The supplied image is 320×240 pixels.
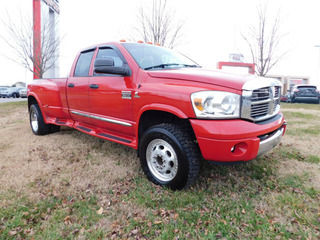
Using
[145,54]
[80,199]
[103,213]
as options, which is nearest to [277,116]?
[145,54]

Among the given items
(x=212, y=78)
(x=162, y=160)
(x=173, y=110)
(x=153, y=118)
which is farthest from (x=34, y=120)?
(x=212, y=78)

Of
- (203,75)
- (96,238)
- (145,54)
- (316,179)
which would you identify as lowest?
(96,238)

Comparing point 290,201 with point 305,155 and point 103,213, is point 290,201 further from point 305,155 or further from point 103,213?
point 103,213

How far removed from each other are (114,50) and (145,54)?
1.67 ft

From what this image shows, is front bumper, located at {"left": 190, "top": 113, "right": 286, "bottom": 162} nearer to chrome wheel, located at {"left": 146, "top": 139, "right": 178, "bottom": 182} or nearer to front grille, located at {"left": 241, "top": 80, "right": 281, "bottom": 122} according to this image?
front grille, located at {"left": 241, "top": 80, "right": 281, "bottom": 122}

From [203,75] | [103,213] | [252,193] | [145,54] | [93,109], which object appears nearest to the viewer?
[103,213]

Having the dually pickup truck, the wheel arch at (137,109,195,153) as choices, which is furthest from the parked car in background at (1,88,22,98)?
the wheel arch at (137,109,195,153)

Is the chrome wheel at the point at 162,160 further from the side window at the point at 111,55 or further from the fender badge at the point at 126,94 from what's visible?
the side window at the point at 111,55

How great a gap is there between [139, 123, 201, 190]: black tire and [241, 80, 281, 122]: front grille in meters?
0.66

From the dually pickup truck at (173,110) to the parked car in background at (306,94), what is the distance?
1312 cm

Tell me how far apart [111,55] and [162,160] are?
187cm

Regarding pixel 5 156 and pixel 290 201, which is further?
pixel 5 156

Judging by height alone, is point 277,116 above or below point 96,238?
above

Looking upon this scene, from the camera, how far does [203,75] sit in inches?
94.1
